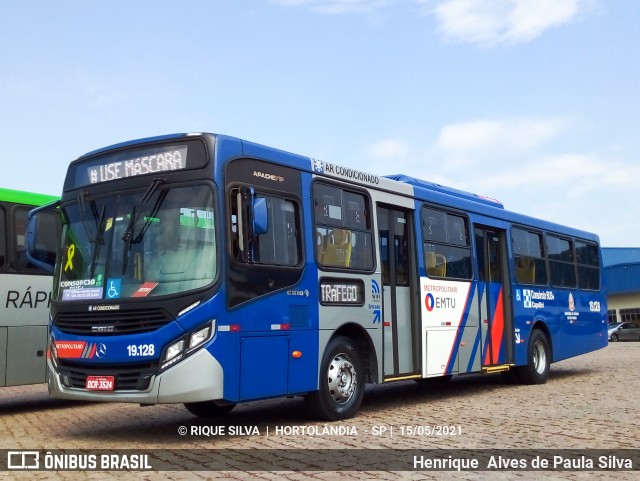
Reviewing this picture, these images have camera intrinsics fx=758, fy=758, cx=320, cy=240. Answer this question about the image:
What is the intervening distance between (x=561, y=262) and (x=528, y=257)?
174 centimetres

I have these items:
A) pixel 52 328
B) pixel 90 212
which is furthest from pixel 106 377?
pixel 90 212

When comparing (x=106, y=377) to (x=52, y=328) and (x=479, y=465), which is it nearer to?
(x=52, y=328)

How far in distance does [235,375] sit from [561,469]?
3.29 metres

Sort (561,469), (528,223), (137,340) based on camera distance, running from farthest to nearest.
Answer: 1. (528,223)
2. (137,340)
3. (561,469)

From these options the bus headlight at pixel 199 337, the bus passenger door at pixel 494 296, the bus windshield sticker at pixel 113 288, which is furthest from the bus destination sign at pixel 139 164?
the bus passenger door at pixel 494 296

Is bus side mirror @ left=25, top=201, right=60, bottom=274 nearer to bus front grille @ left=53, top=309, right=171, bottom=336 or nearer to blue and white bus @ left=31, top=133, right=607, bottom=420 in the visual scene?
blue and white bus @ left=31, top=133, right=607, bottom=420

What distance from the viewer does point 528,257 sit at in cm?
1520

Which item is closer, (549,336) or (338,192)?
(338,192)

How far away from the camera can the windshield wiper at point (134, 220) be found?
807 centimetres

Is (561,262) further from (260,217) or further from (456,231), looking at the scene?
(260,217)

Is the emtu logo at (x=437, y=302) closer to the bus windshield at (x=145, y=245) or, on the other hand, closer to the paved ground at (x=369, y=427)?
the paved ground at (x=369, y=427)

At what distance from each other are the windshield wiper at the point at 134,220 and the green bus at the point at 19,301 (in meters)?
3.63

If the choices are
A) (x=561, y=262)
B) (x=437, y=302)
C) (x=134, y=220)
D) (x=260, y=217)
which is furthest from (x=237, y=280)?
(x=561, y=262)

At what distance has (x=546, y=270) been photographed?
1584 cm
